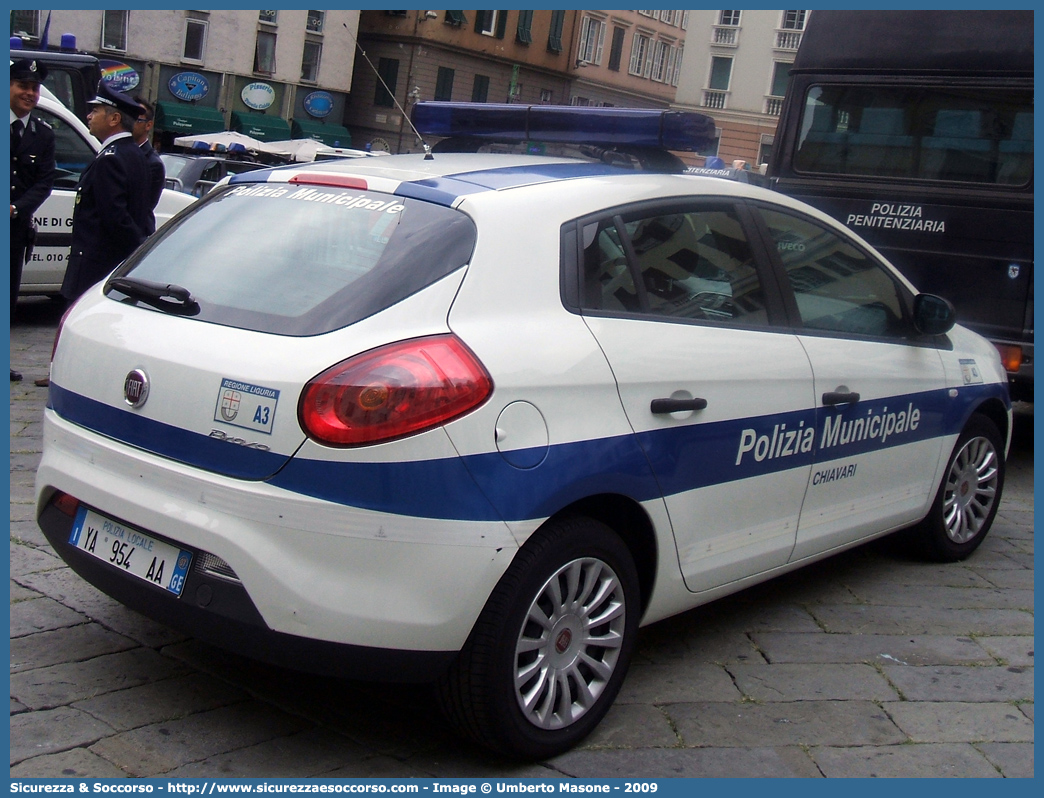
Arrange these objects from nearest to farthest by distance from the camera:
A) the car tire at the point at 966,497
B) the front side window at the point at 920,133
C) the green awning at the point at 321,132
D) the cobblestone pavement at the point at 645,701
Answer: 1. the cobblestone pavement at the point at 645,701
2. the car tire at the point at 966,497
3. the front side window at the point at 920,133
4. the green awning at the point at 321,132

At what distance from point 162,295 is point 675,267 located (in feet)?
4.85

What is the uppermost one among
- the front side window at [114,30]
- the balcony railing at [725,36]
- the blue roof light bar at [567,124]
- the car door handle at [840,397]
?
the balcony railing at [725,36]

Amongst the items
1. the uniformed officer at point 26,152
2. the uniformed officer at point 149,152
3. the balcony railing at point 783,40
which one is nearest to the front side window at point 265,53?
the balcony railing at point 783,40

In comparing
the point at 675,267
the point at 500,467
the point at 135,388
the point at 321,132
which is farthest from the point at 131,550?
the point at 321,132

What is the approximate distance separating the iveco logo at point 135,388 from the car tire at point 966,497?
3325 mm

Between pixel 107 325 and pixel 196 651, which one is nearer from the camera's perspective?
pixel 107 325

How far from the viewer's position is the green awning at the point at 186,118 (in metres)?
38.5

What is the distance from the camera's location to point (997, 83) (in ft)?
24.8

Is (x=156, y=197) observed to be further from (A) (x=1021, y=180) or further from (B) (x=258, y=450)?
(A) (x=1021, y=180)

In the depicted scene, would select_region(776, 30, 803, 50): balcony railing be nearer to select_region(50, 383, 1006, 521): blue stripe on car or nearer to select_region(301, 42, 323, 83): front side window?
select_region(301, 42, 323, 83): front side window

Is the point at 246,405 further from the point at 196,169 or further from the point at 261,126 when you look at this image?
the point at 261,126

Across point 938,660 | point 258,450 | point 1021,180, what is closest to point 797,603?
point 938,660

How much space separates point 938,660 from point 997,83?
475 centimetres

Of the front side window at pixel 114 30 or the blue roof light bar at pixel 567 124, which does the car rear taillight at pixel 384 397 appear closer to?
the blue roof light bar at pixel 567 124
